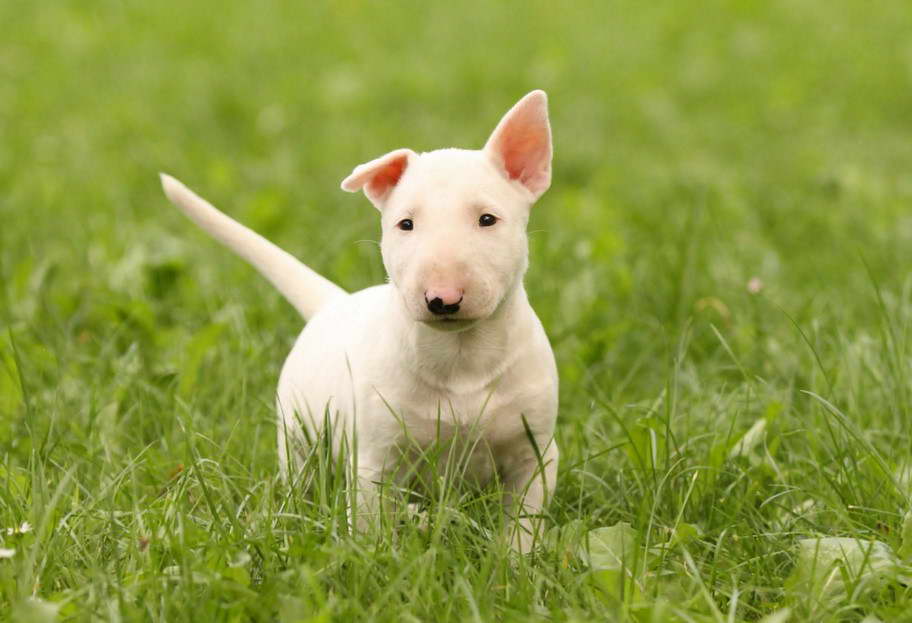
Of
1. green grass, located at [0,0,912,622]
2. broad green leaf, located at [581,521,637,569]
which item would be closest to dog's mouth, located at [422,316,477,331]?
green grass, located at [0,0,912,622]

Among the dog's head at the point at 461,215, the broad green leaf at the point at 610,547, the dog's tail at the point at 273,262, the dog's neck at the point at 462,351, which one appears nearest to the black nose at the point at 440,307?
the dog's head at the point at 461,215

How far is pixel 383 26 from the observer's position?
9.80 m

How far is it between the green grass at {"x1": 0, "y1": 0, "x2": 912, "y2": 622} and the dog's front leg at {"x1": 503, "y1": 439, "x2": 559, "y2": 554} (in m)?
0.06

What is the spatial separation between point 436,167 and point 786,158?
15.8 ft

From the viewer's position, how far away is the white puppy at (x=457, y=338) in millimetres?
2545

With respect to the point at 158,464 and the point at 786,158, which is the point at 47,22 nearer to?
the point at 786,158

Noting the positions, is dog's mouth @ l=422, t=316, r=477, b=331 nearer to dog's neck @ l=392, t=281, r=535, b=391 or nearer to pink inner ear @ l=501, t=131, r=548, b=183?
dog's neck @ l=392, t=281, r=535, b=391

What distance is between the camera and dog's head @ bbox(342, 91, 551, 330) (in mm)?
2492

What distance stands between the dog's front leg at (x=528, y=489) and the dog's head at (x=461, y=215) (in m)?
0.38

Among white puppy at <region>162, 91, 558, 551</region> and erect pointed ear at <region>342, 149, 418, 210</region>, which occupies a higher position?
erect pointed ear at <region>342, 149, 418, 210</region>

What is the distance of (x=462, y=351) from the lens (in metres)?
2.75

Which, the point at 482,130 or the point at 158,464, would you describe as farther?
the point at 482,130

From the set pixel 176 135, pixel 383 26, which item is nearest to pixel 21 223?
pixel 176 135

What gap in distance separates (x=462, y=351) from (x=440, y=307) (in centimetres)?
30
